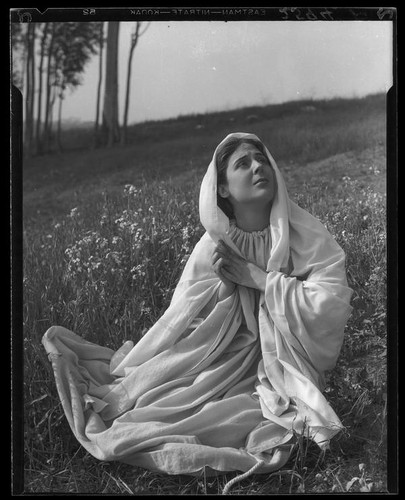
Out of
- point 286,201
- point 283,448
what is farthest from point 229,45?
point 283,448

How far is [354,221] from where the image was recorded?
15.7 ft

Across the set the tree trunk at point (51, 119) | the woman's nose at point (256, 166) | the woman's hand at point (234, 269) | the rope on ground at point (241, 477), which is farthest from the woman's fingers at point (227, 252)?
the tree trunk at point (51, 119)

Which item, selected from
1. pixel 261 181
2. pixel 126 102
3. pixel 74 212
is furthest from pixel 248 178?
pixel 74 212

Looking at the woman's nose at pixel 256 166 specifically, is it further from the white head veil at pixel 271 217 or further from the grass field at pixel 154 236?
the grass field at pixel 154 236

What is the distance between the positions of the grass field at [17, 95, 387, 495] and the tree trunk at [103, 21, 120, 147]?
0.12 m

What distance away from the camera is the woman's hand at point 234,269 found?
14.5ft

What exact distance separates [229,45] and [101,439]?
→ 192 centimetres

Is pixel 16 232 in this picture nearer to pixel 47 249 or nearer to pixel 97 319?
pixel 47 249

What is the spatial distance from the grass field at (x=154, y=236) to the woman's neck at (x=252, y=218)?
0.27 meters

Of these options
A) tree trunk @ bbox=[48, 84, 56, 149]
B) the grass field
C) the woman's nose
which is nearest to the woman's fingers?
the grass field

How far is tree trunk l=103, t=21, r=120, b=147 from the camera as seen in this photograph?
474 cm

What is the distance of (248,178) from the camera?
4477 millimetres

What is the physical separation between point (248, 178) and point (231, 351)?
0.79 metres

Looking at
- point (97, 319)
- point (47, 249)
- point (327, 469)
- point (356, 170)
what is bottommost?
point (327, 469)
